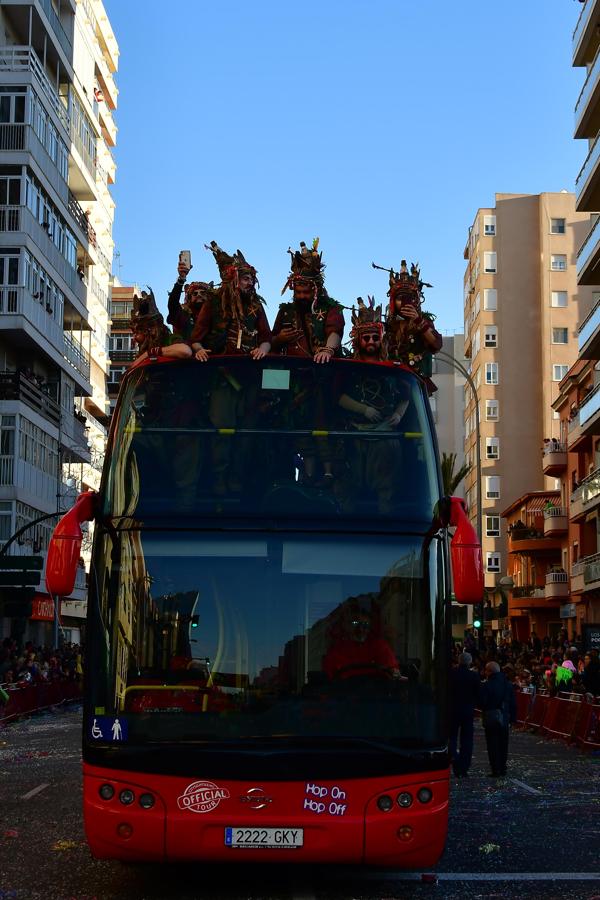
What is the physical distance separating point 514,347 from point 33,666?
5429cm

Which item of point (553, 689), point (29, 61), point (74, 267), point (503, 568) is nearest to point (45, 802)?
point (553, 689)

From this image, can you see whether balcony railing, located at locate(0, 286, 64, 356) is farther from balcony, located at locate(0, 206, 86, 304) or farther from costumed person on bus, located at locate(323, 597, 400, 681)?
costumed person on bus, located at locate(323, 597, 400, 681)

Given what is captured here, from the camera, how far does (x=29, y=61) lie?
49250 millimetres

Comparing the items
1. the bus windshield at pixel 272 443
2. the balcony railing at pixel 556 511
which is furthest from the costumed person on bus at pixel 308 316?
the balcony railing at pixel 556 511

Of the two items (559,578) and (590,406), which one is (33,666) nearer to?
(590,406)

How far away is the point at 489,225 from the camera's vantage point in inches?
3472

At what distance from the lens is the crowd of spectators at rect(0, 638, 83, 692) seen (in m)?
35.8

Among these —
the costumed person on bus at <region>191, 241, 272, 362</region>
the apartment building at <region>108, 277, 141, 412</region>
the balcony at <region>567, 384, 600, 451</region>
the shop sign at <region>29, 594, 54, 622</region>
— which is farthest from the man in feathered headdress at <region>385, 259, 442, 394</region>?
the apartment building at <region>108, 277, 141, 412</region>

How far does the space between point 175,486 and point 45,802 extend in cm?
725

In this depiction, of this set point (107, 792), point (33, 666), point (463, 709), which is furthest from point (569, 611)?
point (107, 792)

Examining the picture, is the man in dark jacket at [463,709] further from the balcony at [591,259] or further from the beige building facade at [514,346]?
the beige building facade at [514,346]

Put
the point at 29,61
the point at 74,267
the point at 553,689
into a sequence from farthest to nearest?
the point at 74,267 → the point at 29,61 → the point at 553,689

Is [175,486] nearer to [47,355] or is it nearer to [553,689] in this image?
[553,689]

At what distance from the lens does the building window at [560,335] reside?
84.1 metres
